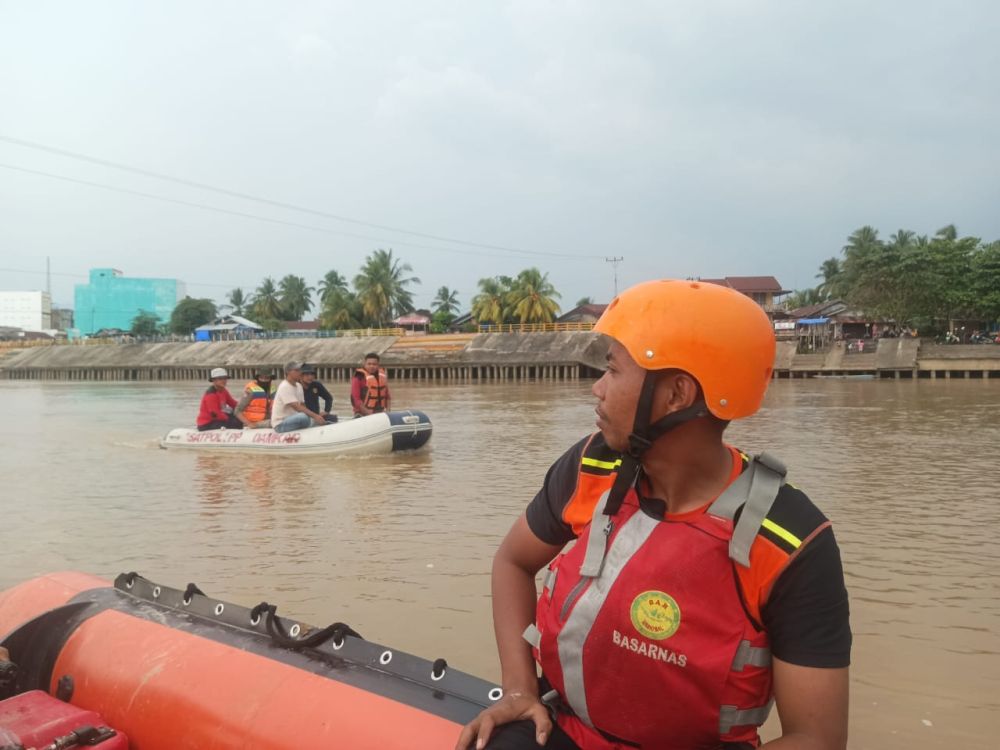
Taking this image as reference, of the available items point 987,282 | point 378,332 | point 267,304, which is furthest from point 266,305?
point 987,282

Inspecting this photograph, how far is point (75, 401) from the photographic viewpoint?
28172mm

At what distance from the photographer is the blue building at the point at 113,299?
10325cm

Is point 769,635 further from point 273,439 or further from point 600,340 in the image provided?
point 273,439

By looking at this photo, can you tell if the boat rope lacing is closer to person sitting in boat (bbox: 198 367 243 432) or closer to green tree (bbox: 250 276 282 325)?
person sitting in boat (bbox: 198 367 243 432)

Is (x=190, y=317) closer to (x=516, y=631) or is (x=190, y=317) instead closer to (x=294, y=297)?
(x=294, y=297)

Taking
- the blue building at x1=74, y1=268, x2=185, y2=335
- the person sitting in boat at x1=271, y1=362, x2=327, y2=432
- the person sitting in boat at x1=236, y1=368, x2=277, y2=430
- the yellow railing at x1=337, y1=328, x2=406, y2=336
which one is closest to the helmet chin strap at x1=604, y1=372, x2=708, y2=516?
the person sitting in boat at x1=271, y1=362, x2=327, y2=432

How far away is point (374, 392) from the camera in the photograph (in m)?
12.1

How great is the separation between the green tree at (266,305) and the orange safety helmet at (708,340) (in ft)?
262

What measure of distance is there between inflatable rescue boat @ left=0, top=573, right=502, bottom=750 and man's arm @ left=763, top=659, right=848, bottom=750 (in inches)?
30.6

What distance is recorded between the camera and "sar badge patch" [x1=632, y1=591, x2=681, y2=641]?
1459mm

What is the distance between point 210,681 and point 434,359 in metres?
42.1

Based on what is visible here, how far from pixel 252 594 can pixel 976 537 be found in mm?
5421

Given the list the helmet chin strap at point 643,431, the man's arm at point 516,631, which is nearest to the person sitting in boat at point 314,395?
the man's arm at point 516,631

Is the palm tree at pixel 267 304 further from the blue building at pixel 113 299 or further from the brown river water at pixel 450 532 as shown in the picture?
the brown river water at pixel 450 532
